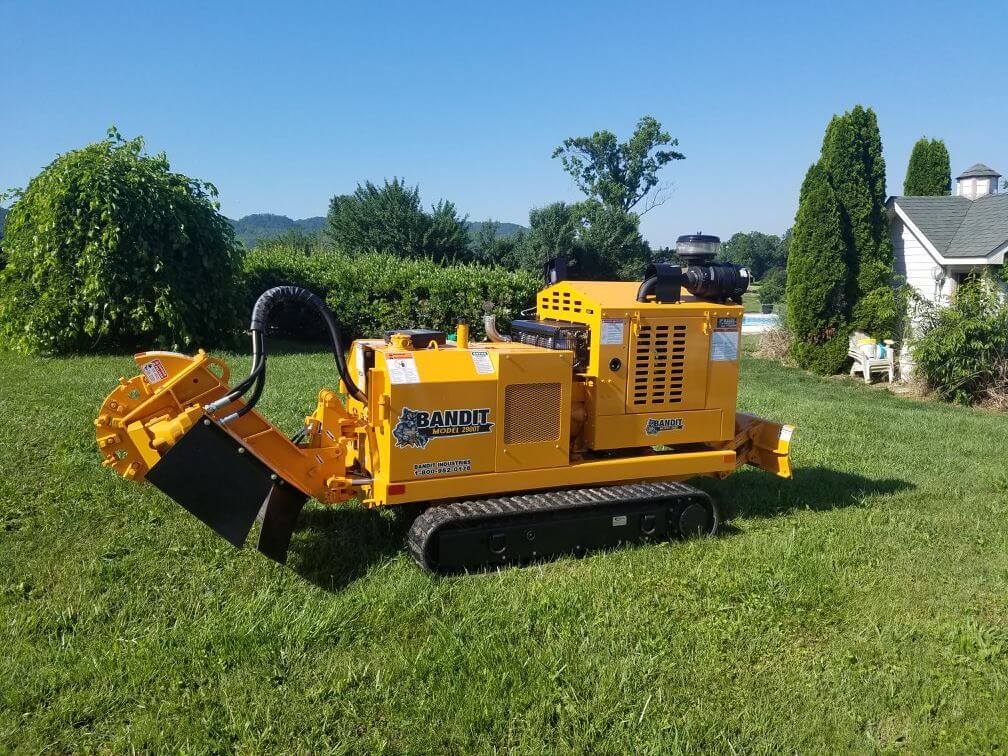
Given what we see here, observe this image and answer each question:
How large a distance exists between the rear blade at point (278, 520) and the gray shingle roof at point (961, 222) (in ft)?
49.4

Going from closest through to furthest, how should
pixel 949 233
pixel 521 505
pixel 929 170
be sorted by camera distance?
pixel 521 505, pixel 949 233, pixel 929 170

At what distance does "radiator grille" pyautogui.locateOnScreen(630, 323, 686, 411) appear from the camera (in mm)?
5703

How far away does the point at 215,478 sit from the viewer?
4.68m

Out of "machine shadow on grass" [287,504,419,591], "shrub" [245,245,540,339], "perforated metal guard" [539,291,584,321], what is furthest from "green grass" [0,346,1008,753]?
"shrub" [245,245,540,339]

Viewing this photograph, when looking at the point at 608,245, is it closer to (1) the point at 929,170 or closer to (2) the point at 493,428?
(1) the point at 929,170

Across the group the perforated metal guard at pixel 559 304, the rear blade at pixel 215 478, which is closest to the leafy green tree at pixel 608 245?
the perforated metal guard at pixel 559 304

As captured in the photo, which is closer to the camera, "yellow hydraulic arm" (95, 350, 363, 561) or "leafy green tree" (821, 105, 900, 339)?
"yellow hydraulic arm" (95, 350, 363, 561)

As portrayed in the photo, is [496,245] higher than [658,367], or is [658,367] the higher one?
[496,245]

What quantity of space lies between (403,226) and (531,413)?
30.4m

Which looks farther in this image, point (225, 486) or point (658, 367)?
point (658, 367)

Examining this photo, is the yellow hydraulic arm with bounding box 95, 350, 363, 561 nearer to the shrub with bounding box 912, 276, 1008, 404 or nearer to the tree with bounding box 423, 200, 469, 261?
the shrub with bounding box 912, 276, 1008, 404

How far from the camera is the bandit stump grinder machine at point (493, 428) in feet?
15.8

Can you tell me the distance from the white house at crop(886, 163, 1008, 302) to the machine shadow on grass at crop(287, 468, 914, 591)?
9.90m

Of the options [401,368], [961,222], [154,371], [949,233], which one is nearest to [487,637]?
[401,368]
